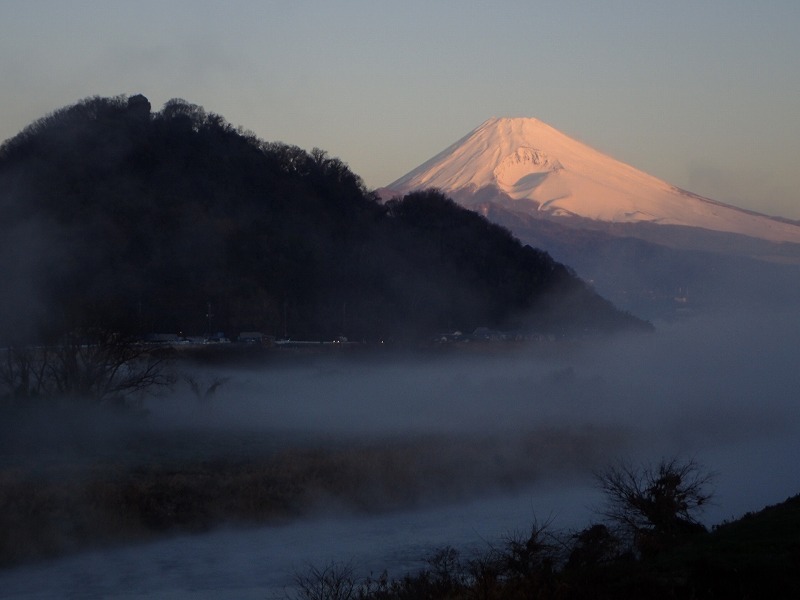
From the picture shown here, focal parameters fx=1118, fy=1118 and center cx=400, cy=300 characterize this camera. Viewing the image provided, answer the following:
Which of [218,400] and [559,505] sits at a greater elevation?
[218,400]

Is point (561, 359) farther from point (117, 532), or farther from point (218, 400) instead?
point (117, 532)

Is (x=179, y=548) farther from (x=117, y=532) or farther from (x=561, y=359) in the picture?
(x=561, y=359)

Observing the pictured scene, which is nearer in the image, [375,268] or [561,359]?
[561,359]

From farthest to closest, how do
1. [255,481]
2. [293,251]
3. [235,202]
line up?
[235,202]
[293,251]
[255,481]

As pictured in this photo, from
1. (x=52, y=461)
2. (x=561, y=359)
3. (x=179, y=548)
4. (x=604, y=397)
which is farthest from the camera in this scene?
(x=561, y=359)

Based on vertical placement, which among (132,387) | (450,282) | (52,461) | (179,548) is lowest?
(179,548)

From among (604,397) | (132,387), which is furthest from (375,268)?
(132,387)
